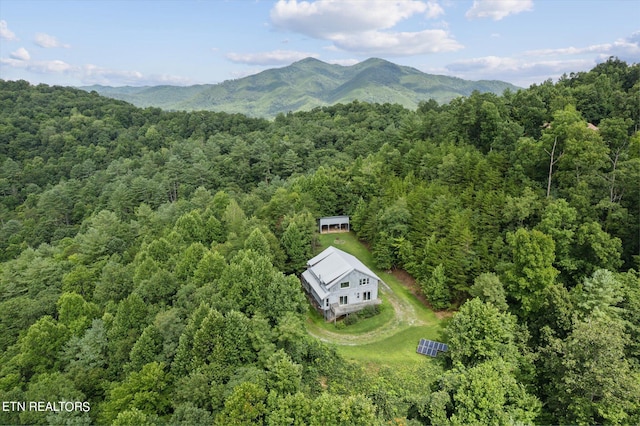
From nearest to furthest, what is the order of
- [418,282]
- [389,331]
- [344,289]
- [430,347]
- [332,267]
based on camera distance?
1. [430,347]
2. [389,331]
3. [344,289]
4. [332,267]
5. [418,282]

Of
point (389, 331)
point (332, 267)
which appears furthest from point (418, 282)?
point (332, 267)

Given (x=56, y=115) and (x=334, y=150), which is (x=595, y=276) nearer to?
(x=334, y=150)

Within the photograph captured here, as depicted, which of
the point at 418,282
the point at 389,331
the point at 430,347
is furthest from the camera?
the point at 418,282

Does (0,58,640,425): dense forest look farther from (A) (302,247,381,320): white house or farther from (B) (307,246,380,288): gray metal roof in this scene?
(A) (302,247,381,320): white house

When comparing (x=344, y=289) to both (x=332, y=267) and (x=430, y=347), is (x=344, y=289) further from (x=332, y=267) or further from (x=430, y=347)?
(x=430, y=347)

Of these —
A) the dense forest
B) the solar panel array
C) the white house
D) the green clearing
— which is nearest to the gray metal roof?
the white house

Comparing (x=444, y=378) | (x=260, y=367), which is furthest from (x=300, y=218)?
(x=444, y=378)

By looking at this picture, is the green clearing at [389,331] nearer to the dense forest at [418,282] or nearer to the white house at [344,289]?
the white house at [344,289]
